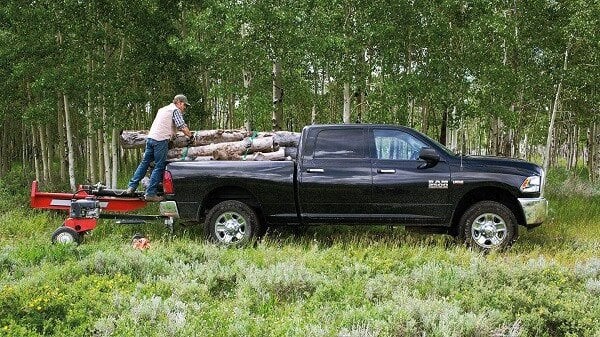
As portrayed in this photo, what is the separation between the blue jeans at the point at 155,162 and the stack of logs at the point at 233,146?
0.32 m

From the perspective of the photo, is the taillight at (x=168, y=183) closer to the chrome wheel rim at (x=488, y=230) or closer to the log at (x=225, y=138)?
the log at (x=225, y=138)

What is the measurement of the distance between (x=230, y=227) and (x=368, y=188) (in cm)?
243

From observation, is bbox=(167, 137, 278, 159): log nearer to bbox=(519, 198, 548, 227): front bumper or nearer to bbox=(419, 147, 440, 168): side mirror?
bbox=(419, 147, 440, 168): side mirror

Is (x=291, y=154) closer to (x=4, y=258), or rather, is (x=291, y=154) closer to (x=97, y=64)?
(x=4, y=258)

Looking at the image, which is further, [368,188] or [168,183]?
[168,183]

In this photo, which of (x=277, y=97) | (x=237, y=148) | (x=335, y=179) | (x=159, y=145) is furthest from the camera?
(x=277, y=97)

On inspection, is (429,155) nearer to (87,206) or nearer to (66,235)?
(87,206)

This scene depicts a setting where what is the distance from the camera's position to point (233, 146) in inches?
379

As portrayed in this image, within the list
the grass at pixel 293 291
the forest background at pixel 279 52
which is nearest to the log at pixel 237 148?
the grass at pixel 293 291

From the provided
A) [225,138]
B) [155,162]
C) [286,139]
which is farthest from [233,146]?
[155,162]

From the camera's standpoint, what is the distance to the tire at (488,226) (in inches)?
331

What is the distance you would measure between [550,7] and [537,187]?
38.5 feet

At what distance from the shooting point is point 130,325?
16.8 feet

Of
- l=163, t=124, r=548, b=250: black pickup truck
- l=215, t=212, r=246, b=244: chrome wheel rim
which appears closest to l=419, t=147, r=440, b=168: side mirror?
l=163, t=124, r=548, b=250: black pickup truck
